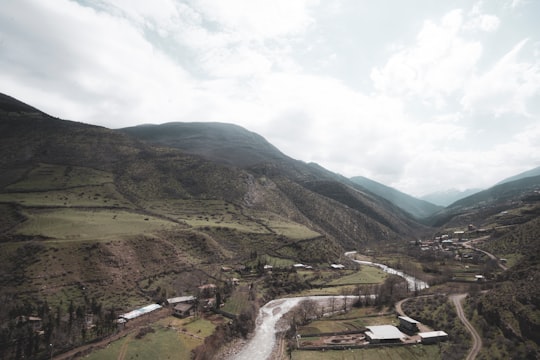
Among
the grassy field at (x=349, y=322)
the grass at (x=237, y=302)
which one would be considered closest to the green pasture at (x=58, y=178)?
the grass at (x=237, y=302)

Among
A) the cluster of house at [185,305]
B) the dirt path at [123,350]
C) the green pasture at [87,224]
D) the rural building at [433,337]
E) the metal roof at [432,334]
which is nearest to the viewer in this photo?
the dirt path at [123,350]

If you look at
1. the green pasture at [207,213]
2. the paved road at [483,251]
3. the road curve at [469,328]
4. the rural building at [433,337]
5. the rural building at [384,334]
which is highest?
the green pasture at [207,213]

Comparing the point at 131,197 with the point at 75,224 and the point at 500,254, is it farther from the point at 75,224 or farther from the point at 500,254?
the point at 500,254

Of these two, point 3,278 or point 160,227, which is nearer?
point 3,278

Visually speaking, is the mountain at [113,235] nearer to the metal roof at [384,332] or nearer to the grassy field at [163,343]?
the grassy field at [163,343]

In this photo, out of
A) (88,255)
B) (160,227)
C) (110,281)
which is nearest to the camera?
(110,281)

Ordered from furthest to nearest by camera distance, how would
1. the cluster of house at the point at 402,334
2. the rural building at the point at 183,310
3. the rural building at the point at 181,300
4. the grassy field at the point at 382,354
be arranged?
1. the rural building at the point at 181,300
2. the rural building at the point at 183,310
3. the cluster of house at the point at 402,334
4. the grassy field at the point at 382,354

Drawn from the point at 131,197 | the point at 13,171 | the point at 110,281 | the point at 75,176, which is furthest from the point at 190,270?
the point at 13,171
